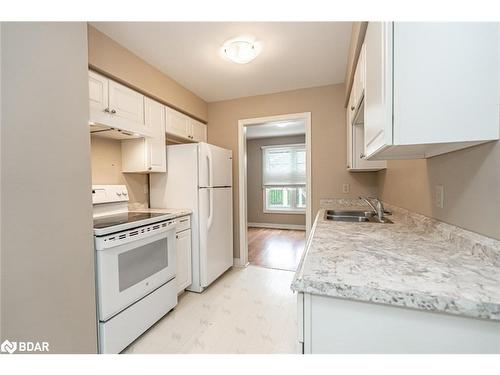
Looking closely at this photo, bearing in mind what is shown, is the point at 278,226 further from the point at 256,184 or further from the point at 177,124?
the point at 177,124

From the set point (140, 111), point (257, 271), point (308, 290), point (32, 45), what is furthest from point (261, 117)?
point (308, 290)

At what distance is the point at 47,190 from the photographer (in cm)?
108

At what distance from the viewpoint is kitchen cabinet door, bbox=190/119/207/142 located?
296 cm

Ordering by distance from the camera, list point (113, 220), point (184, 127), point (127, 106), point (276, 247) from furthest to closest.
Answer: point (276, 247), point (184, 127), point (127, 106), point (113, 220)

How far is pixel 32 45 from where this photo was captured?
1039 millimetres

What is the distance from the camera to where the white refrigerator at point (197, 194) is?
241cm

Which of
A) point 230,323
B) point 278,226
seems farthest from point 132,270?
point 278,226

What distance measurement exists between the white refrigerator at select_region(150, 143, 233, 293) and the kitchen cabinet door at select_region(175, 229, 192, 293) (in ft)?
0.24

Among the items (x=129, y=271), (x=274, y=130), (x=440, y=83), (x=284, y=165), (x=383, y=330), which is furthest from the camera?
(x=284, y=165)

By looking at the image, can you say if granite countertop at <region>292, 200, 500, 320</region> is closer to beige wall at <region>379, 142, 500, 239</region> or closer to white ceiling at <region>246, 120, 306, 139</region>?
beige wall at <region>379, 142, 500, 239</region>

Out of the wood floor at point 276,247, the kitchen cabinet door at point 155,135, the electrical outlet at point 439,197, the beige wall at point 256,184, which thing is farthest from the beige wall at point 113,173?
the beige wall at point 256,184

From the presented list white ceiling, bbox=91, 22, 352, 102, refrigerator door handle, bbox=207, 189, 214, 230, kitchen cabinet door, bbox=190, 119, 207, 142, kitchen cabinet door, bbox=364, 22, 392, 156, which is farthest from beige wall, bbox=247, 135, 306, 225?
kitchen cabinet door, bbox=364, 22, 392, 156

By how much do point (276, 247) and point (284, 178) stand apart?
85.1 inches
